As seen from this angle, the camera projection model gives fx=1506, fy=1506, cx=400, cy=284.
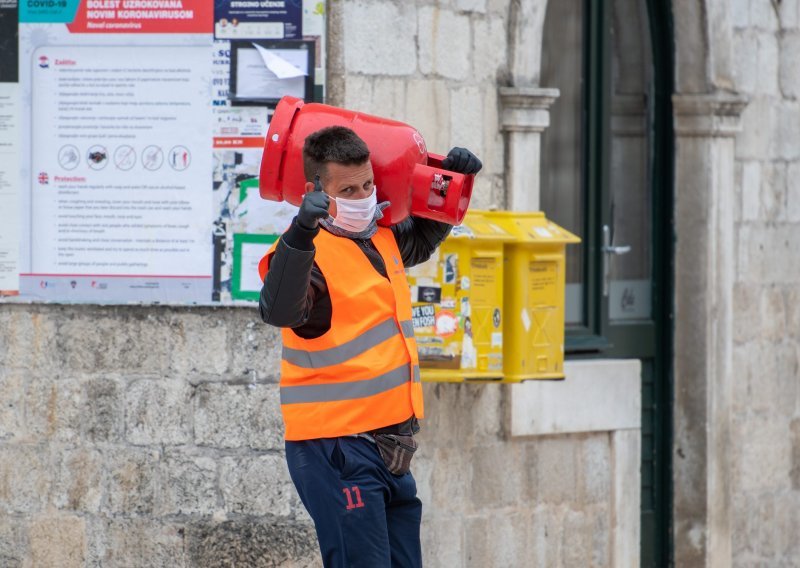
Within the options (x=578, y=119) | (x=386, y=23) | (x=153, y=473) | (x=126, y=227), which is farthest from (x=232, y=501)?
(x=578, y=119)

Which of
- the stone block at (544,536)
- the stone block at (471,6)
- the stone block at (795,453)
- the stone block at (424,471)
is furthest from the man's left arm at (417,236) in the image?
the stone block at (795,453)

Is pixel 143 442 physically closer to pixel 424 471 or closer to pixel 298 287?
pixel 424 471

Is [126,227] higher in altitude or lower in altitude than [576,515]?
higher

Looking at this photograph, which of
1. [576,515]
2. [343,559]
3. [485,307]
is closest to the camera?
[343,559]

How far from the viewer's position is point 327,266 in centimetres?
412

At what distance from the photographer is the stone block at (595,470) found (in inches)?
268

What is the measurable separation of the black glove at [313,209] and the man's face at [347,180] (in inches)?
10.3

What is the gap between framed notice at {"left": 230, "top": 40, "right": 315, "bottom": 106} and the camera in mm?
5855

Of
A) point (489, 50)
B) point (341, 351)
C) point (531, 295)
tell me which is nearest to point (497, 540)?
point (531, 295)

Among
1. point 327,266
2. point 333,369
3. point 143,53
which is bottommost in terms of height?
point 333,369

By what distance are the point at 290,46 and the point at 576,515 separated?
2.48 meters

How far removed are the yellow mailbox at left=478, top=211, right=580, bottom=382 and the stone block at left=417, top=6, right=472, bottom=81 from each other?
2.26 feet

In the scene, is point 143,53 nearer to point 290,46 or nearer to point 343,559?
point 290,46

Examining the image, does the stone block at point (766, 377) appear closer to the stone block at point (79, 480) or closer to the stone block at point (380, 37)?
the stone block at point (380, 37)
